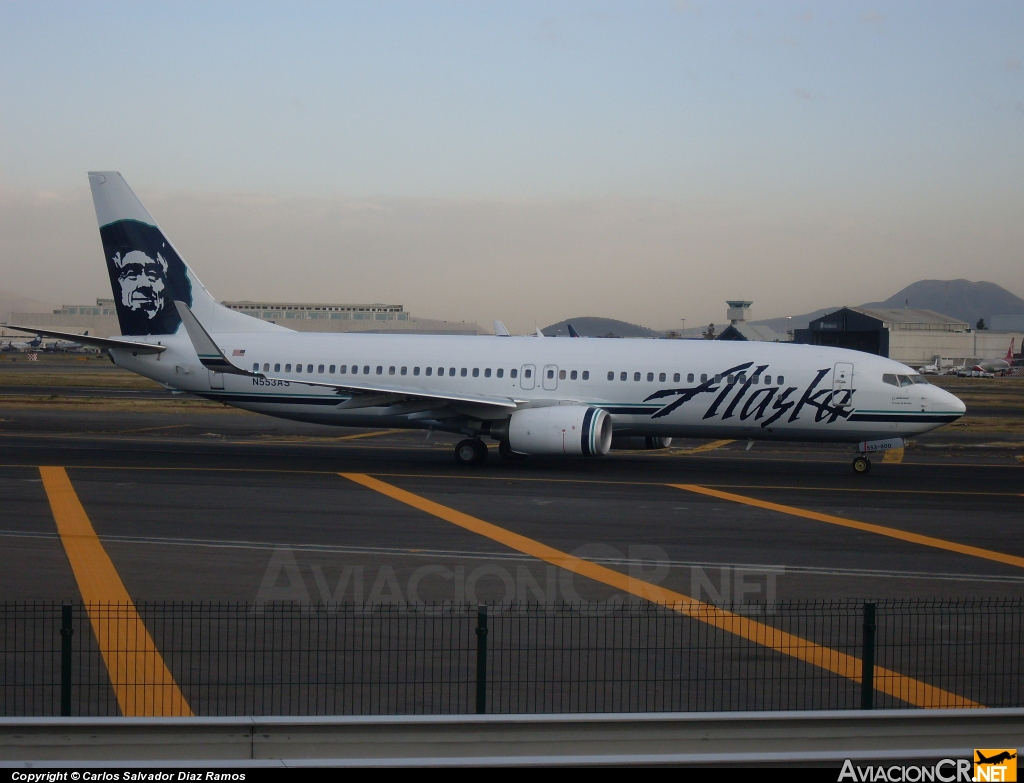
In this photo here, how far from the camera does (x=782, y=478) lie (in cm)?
2906

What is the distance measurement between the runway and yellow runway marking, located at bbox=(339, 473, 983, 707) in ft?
0.63

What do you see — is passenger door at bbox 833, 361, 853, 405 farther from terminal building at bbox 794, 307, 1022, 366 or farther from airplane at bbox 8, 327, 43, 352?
airplane at bbox 8, 327, 43, 352

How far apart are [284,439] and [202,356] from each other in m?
8.12

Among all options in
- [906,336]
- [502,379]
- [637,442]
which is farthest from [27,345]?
[637,442]


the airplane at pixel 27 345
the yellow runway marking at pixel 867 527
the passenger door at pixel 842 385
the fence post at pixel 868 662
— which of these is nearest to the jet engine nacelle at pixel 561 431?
the yellow runway marking at pixel 867 527

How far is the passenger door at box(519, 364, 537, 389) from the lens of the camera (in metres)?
32.0

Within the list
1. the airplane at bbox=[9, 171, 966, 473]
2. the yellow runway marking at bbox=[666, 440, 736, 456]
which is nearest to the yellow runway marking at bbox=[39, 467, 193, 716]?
the airplane at bbox=[9, 171, 966, 473]

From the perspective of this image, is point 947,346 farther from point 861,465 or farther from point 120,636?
point 120,636

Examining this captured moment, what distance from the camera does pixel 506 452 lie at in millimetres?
31984

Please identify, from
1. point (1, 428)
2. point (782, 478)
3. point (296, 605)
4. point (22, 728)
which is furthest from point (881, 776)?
point (1, 428)

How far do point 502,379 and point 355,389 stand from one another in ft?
15.3

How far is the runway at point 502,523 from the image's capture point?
1572cm

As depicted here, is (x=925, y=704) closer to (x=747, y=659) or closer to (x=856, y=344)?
(x=747, y=659)

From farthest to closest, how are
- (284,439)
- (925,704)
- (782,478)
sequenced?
(284,439)
(782,478)
(925,704)
